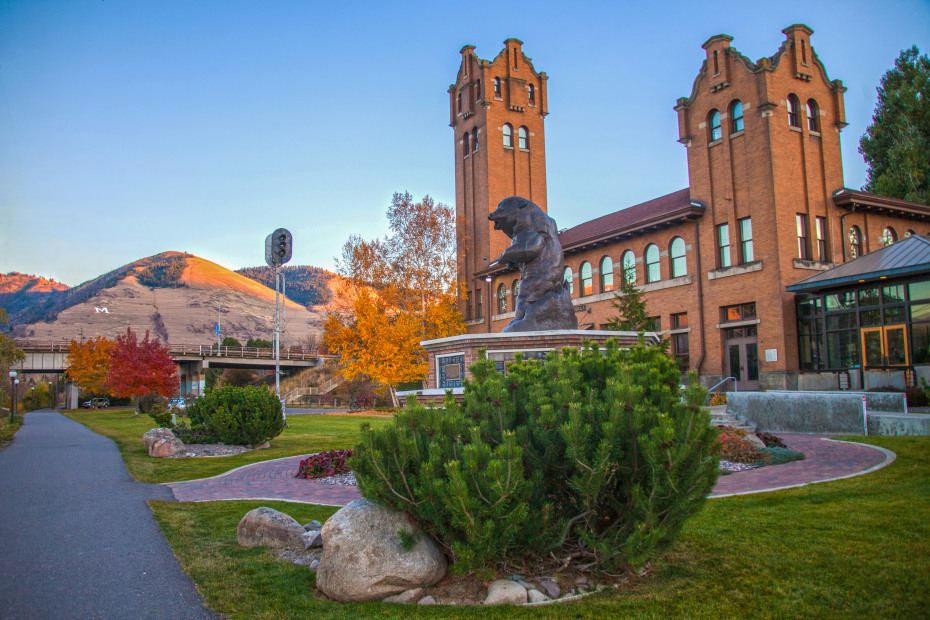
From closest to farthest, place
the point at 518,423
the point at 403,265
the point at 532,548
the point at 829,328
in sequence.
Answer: the point at 532,548, the point at 518,423, the point at 829,328, the point at 403,265

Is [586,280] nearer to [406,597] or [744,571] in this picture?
[744,571]

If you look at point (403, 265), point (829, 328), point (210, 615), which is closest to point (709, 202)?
point (829, 328)

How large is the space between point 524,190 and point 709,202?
1886 centimetres

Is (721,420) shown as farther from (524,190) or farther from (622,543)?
(524,190)

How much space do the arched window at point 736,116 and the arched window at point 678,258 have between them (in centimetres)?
583

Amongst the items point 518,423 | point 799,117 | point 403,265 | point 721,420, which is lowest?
point 721,420

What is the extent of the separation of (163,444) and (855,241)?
1207 inches

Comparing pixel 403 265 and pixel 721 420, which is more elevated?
pixel 403 265

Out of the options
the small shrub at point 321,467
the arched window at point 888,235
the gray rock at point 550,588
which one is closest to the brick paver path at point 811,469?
the gray rock at point 550,588

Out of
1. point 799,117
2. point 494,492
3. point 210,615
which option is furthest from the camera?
point 799,117

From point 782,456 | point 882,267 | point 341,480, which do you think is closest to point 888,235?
point 882,267

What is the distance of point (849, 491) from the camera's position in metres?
7.97

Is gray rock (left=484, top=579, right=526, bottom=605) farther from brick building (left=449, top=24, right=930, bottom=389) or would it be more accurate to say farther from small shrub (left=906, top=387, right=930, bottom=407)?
brick building (left=449, top=24, right=930, bottom=389)

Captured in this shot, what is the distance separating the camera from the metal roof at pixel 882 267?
21.8 m
